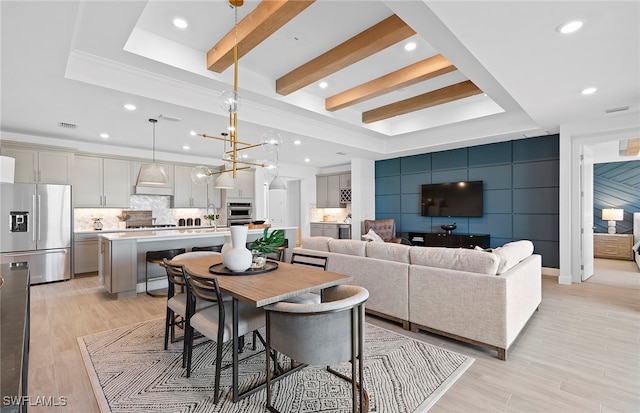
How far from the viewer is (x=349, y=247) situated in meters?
3.61

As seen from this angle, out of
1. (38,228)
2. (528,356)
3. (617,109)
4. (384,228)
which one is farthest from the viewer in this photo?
(384,228)

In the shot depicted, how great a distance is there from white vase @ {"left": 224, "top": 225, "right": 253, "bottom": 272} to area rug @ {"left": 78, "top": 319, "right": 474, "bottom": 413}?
78cm

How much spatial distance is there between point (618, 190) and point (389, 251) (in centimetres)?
774

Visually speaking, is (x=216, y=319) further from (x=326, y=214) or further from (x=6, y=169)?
(x=326, y=214)

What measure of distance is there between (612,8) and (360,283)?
2.98m

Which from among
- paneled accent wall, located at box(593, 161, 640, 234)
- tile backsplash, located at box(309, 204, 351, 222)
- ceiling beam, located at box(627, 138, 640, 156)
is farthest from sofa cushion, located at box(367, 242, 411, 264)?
paneled accent wall, located at box(593, 161, 640, 234)

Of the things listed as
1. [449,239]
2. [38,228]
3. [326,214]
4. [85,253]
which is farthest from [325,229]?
[38,228]

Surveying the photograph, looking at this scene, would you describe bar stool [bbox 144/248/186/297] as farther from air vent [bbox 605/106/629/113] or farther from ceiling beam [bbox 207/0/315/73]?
air vent [bbox 605/106/629/113]

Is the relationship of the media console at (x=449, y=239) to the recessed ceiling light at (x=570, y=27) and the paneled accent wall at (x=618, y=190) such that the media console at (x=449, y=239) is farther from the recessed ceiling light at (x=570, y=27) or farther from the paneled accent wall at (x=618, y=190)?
the recessed ceiling light at (x=570, y=27)

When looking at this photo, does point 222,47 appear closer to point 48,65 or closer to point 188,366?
point 48,65

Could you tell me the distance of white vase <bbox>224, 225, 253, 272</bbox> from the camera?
95.3 inches

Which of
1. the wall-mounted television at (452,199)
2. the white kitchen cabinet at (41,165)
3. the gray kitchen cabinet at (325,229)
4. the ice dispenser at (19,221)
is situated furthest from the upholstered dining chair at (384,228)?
the ice dispenser at (19,221)

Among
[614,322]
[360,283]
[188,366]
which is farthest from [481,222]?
[188,366]

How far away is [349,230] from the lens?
332 inches
